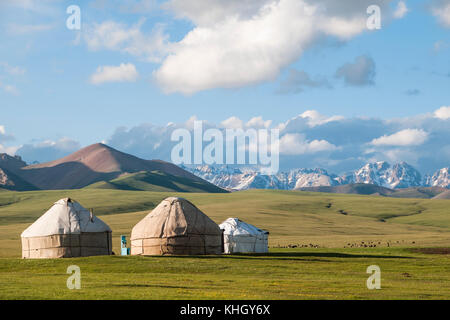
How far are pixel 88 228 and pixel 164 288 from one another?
653 inches

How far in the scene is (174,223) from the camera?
4000cm

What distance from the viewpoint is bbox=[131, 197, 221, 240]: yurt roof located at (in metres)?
39.9

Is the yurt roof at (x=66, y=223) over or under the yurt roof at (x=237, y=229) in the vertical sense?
over

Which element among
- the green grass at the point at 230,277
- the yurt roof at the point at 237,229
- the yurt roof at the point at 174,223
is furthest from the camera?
the yurt roof at the point at 237,229

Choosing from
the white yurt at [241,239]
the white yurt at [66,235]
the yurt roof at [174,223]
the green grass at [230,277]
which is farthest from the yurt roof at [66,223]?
the white yurt at [241,239]

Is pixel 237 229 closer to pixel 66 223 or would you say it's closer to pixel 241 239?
pixel 241 239

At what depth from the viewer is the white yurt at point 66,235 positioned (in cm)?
3756

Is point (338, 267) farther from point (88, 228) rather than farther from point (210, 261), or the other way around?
point (88, 228)

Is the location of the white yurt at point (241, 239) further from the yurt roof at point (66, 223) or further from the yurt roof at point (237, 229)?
the yurt roof at point (66, 223)

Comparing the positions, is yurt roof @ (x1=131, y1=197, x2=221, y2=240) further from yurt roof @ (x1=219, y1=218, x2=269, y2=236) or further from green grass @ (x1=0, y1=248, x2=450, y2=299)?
yurt roof @ (x1=219, y1=218, x2=269, y2=236)

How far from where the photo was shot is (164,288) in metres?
22.7

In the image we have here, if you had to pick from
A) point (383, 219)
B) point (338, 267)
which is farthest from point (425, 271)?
point (383, 219)

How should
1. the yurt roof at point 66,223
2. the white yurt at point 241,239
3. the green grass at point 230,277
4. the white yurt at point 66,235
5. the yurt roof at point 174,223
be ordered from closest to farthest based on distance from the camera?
the green grass at point 230,277
the white yurt at point 66,235
the yurt roof at point 66,223
the yurt roof at point 174,223
the white yurt at point 241,239

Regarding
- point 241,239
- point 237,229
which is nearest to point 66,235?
point 237,229
